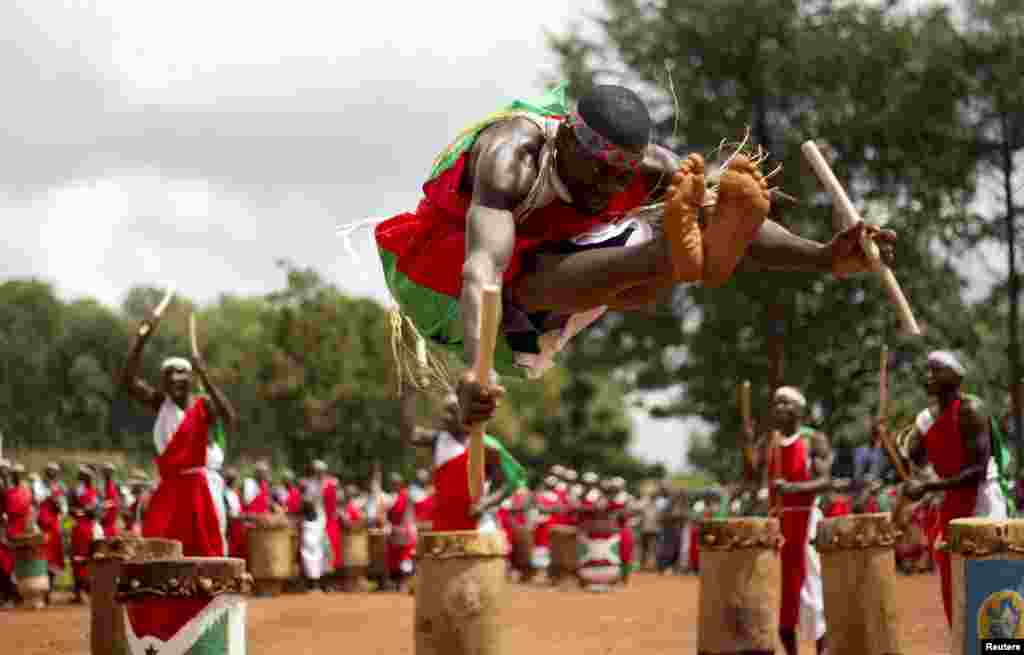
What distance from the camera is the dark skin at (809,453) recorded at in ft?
34.7

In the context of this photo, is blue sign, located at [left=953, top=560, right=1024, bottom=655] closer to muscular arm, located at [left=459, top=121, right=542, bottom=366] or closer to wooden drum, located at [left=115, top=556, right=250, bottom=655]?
muscular arm, located at [left=459, top=121, right=542, bottom=366]

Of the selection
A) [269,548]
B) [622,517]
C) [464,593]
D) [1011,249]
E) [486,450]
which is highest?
[1011,249]

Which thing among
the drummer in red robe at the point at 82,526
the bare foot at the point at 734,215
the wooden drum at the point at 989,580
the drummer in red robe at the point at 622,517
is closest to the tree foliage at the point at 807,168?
the drummer in red robe at the point at 622,517

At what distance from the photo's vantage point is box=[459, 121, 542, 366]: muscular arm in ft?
15.2

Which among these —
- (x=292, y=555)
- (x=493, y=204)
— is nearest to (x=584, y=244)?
(x=493, y=204)

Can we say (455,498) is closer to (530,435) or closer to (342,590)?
(342,590)

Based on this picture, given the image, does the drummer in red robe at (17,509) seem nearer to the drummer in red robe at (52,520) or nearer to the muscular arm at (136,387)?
the drummer in red robe at (52,520)

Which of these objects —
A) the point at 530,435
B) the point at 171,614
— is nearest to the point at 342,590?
the point at 171,614

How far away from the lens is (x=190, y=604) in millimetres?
5859

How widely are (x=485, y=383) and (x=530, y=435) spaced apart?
54.6 m

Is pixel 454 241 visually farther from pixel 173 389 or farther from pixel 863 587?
pixel 173 389

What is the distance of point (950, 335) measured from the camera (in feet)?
85.8

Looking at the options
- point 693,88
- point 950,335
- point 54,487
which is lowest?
point 54,487

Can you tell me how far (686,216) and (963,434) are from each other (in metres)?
5.70
